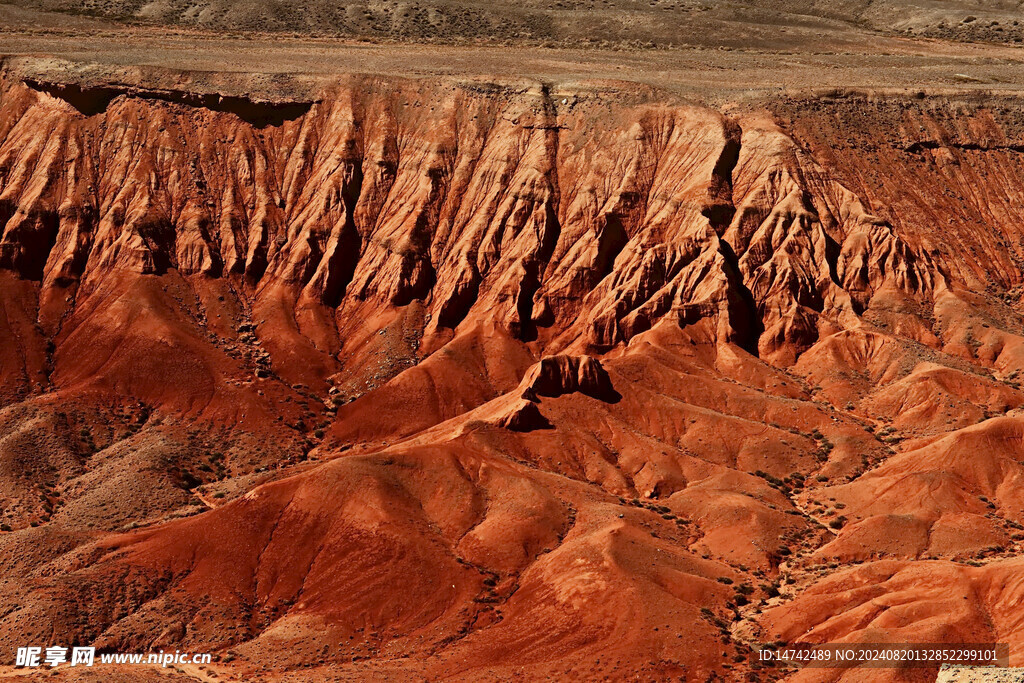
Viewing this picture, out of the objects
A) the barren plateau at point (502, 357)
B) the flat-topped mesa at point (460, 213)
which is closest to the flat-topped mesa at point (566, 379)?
the barren plateau at point (502, 357)

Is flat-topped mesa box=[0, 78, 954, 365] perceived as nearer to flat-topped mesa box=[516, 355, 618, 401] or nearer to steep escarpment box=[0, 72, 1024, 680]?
steep escarpment box=[0, 72, 1024, 680]

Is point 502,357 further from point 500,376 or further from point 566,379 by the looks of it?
point 566,379

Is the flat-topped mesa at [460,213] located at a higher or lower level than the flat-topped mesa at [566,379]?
higher

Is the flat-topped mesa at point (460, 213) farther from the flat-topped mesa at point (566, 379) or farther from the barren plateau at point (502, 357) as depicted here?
the flat-topped mesa at point (566, 379)

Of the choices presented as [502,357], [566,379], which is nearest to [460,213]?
[502,357]

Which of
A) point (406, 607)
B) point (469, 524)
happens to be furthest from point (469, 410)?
point (406, 607)

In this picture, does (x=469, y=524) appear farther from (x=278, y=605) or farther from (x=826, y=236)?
(x=826, y=236)

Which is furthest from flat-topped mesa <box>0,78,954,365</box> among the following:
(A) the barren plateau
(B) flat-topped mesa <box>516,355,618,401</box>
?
(B) flat-topped mesa <box>516,355,618,401</box>
